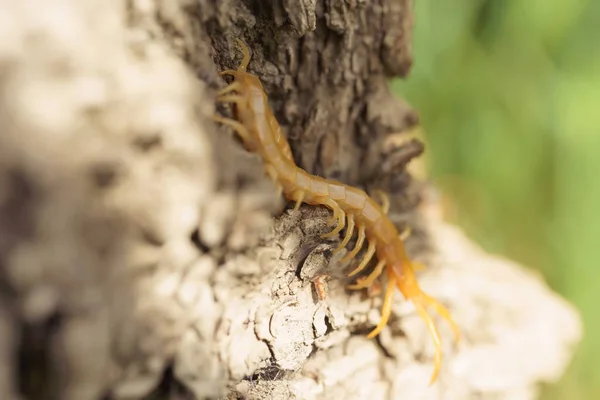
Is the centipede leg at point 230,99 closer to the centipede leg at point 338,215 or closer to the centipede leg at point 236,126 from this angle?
the centipede leg at point 236,126

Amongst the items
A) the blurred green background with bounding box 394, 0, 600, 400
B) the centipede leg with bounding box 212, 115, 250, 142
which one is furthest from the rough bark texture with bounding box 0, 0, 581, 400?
the blurred green background with bounding box 394, 0, 600, 400

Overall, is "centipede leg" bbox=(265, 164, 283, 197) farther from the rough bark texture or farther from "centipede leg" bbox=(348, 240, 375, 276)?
"centipede leg" bbox=(348, 240, 375, 276)

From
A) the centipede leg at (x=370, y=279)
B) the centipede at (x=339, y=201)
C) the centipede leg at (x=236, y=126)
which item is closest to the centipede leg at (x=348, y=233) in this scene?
the centipede at (x=339, y=201)

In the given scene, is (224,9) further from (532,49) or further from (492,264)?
(532,49)

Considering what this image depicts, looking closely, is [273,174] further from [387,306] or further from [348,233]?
[387,306]

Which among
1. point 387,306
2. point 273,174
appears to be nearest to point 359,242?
point 387,306
